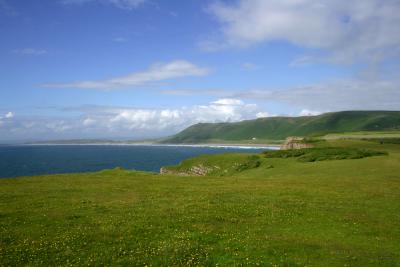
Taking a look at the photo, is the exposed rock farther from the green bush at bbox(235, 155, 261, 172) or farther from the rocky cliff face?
the rocky cliff face

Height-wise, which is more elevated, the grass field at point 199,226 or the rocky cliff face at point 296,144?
the rocky cliff face at point 296,144

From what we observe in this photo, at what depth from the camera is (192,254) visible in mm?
19141

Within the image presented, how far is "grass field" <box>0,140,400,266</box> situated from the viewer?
62.0 ft

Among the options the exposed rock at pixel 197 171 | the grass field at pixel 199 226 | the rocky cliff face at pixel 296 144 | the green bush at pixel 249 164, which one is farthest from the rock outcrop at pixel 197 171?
the grass field at pixel 199 226

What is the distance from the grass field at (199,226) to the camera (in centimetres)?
1891

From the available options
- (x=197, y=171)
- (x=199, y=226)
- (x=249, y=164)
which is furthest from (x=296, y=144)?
(x=199, y=226)

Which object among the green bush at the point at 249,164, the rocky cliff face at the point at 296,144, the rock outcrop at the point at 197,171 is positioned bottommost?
the rock outcrop at the point at 197,171

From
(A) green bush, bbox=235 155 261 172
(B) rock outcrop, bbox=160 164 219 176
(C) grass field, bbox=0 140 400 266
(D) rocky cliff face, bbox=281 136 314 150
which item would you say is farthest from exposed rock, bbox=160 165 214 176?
(C) grass field, bbox=0 140 400 266

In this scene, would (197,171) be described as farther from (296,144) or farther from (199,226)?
(199,226)

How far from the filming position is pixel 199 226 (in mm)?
24281

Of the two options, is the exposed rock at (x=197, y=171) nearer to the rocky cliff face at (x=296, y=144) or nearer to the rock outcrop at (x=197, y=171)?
the rock outcrop at (x=197, y=171)

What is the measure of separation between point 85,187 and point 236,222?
21599mm

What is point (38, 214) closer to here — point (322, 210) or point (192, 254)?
point (192, 254)

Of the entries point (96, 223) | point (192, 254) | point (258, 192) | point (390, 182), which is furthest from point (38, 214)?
point (390, 182)
